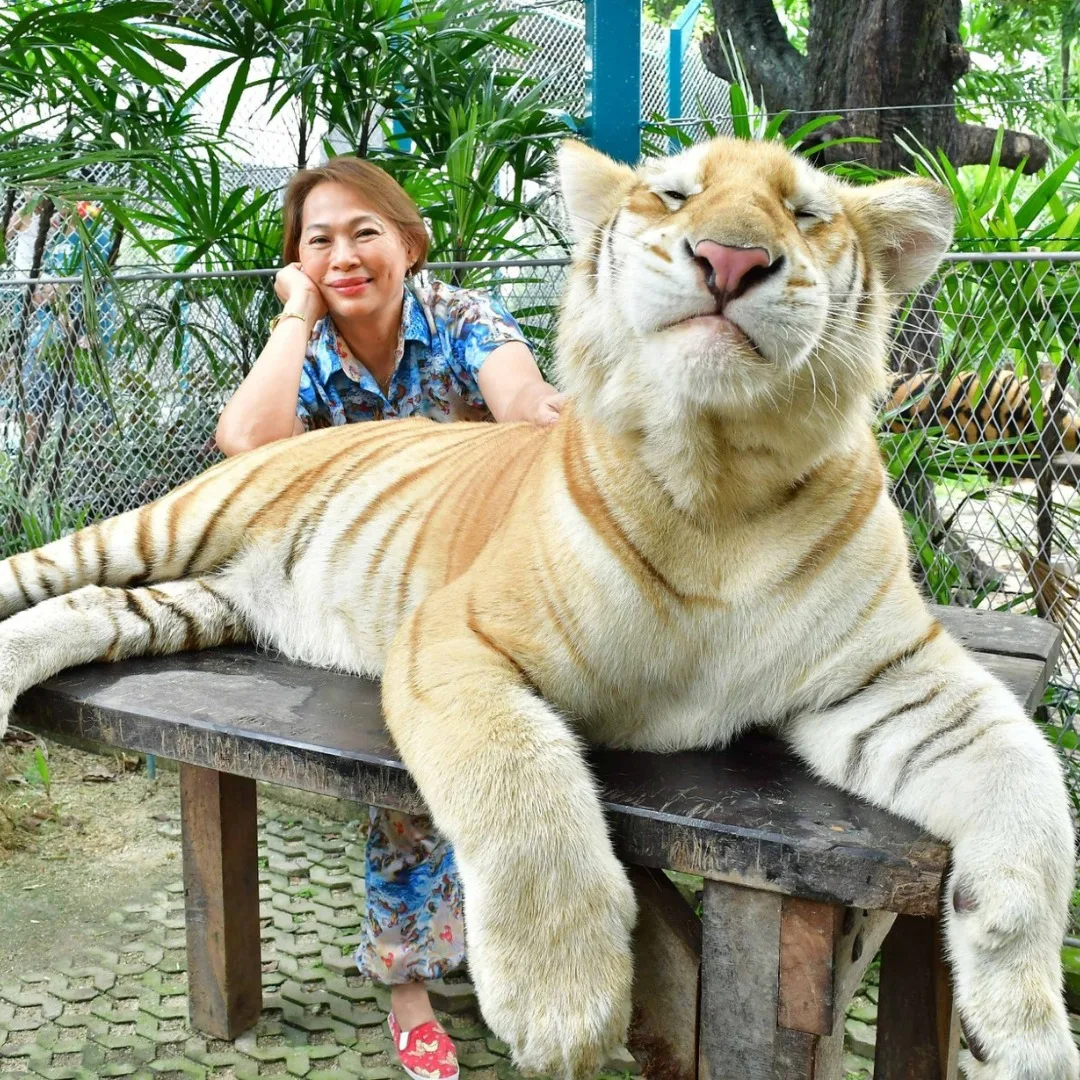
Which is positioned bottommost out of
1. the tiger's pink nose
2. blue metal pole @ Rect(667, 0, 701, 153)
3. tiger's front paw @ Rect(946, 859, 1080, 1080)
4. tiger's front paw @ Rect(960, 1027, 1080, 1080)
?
tiger's front paw @ Rect(960, 1027, 1080, 1080)

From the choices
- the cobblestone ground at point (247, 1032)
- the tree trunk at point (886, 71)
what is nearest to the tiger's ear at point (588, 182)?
the cobblestone ground at point (247, 1032)

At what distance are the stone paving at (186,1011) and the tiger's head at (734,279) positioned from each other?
5.18 feet

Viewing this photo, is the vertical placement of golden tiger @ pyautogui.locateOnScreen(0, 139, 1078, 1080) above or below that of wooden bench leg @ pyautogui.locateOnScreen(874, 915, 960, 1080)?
above

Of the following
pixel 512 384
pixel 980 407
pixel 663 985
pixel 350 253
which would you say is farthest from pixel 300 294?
pixel 663 985

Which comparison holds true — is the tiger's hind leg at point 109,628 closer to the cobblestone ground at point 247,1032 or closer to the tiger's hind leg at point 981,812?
the cobblestone ground at point 247,1032

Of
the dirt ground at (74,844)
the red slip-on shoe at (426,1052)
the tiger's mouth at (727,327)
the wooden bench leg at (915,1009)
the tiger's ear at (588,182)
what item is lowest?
the dirt ground at (74,844)

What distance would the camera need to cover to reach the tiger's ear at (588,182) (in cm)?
170

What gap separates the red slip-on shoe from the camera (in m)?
2.37

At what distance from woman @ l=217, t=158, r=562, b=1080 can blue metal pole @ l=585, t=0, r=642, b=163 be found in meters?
0.80

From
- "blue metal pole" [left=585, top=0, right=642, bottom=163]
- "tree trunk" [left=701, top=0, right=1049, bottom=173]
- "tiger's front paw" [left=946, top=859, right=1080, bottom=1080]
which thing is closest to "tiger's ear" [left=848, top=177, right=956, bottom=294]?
"tiger's front paw" [left=946, top=859, right=1080, bottom=1080]

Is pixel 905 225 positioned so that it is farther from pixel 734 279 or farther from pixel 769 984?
pixel 769 984

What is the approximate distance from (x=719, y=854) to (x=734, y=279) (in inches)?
26.7

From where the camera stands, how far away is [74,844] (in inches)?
135

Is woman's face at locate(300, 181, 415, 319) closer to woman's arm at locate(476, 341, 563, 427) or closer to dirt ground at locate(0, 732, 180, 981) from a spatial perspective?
woman's arm at locate(476, 341, 563, 427)
